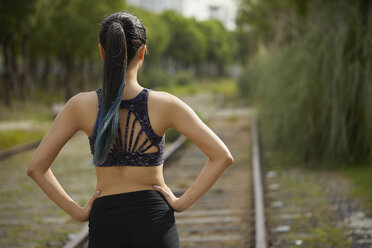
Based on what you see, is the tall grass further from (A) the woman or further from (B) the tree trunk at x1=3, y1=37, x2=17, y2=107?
(B) the tree trunk at x1=3, y1=37, x2=17, y2=107

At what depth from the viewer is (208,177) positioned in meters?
1.98

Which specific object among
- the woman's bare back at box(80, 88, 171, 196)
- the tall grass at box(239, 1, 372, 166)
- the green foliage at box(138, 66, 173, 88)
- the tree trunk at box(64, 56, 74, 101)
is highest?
the woman's bare back at box(80, 88, 171, 196)

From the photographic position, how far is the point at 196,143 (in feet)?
6.33

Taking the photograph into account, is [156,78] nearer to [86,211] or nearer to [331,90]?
[331,90]

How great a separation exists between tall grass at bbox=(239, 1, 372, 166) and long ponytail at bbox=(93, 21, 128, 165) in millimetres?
5879

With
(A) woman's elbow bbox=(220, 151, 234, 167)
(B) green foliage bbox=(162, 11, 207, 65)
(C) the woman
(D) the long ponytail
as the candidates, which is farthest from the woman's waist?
(B) green foliage bbox=(162, 11, 207, 65)

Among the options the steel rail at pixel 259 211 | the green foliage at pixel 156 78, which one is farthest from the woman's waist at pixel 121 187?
the green foliage at pixel 156 78

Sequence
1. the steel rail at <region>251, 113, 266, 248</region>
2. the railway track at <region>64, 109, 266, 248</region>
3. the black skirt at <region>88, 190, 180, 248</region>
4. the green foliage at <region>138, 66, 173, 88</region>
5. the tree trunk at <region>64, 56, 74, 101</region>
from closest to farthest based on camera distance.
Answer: the black skirt at <region>88, 190, 180, 248</region> → the steel rail at <region>251, 113, 266, 248</region> → the railway track at <region>64, 109, 266, 248</region> → the tree trunk at <region>64, 56, 74, 101</region> → the green foliage at <region>138, 66, 173, 88</region>

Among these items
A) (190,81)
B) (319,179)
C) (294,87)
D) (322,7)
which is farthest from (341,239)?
(190,81)

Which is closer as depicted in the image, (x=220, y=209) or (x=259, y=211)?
(x=259, y=211)

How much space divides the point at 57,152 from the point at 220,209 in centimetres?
414

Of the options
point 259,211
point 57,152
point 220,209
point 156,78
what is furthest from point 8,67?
point 156,78

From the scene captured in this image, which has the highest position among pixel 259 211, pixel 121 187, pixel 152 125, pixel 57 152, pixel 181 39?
pixel 152 125

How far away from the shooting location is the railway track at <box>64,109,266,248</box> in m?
4.69
